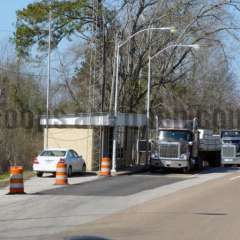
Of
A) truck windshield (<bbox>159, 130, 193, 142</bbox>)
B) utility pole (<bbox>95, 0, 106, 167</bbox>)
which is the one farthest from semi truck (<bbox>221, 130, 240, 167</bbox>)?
truck windshield (<bbox>159, 130, 193, 142</bbox>)

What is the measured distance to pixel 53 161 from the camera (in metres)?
33.5

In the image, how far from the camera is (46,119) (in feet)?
133

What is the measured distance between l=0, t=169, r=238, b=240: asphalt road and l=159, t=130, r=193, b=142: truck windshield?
1122 cm

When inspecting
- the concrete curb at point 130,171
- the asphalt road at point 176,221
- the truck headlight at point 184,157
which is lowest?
the asphalt road at point 176,221

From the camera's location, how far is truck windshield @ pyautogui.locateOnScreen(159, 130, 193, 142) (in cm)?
4128

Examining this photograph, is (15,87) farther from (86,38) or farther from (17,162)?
(17,162)

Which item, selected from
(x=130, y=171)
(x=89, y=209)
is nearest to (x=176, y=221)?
(x=89, y=209)

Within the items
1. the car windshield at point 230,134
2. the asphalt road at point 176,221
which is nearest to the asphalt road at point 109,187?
the asphalt road at point 176,221

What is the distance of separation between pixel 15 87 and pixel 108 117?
80.4 feet

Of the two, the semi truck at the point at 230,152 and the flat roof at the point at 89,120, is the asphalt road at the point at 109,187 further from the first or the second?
the semi truck at the point at 230,152

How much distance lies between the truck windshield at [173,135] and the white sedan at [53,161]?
7587mm

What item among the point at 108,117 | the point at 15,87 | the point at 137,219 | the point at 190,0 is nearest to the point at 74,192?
the point at 137,219

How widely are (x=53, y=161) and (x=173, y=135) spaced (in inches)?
400

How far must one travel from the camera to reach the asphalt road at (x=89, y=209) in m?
13.9
